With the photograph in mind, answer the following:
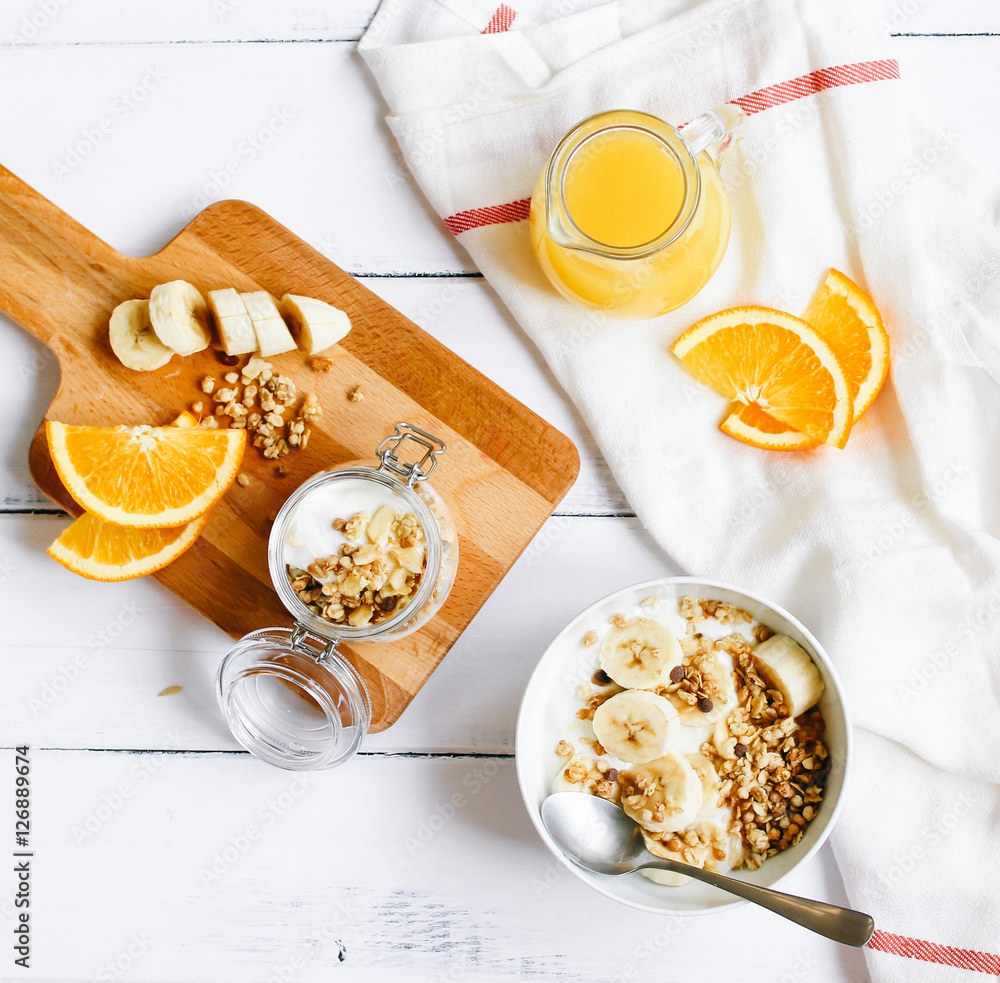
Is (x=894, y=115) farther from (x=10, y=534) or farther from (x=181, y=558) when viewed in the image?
(x=10, y=534)

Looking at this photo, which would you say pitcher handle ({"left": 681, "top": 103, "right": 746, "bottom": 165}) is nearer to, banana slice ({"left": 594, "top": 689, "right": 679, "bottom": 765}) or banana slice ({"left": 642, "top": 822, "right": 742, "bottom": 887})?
banana slice ({"left": 594, "top": 689, "right": 679, "bottom": 765})

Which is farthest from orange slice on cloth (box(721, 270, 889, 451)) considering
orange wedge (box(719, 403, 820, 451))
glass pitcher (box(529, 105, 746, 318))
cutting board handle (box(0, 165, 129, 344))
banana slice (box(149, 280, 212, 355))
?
cutting board handle (box(0, 165, 129, 344))

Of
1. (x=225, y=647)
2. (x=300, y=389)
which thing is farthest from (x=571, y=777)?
(x=300, y=389)

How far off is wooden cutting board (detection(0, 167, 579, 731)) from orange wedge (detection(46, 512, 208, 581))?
0.05 meters

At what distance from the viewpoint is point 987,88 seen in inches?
49.1

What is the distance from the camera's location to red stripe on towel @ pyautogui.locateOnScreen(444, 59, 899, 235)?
118 centimetres

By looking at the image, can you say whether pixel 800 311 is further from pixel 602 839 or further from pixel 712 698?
pixel 602 839

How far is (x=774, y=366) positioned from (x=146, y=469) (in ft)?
2.84

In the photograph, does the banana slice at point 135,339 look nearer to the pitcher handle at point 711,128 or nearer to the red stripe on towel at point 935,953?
the pitcher handle at point 711,128

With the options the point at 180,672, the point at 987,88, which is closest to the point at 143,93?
the point at 180,672

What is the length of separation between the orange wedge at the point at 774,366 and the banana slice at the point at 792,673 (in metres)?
0.30

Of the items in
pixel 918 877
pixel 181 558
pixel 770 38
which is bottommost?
pixel 918 877

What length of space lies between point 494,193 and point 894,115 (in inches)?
22.4

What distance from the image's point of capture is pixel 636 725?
1.08 meters
